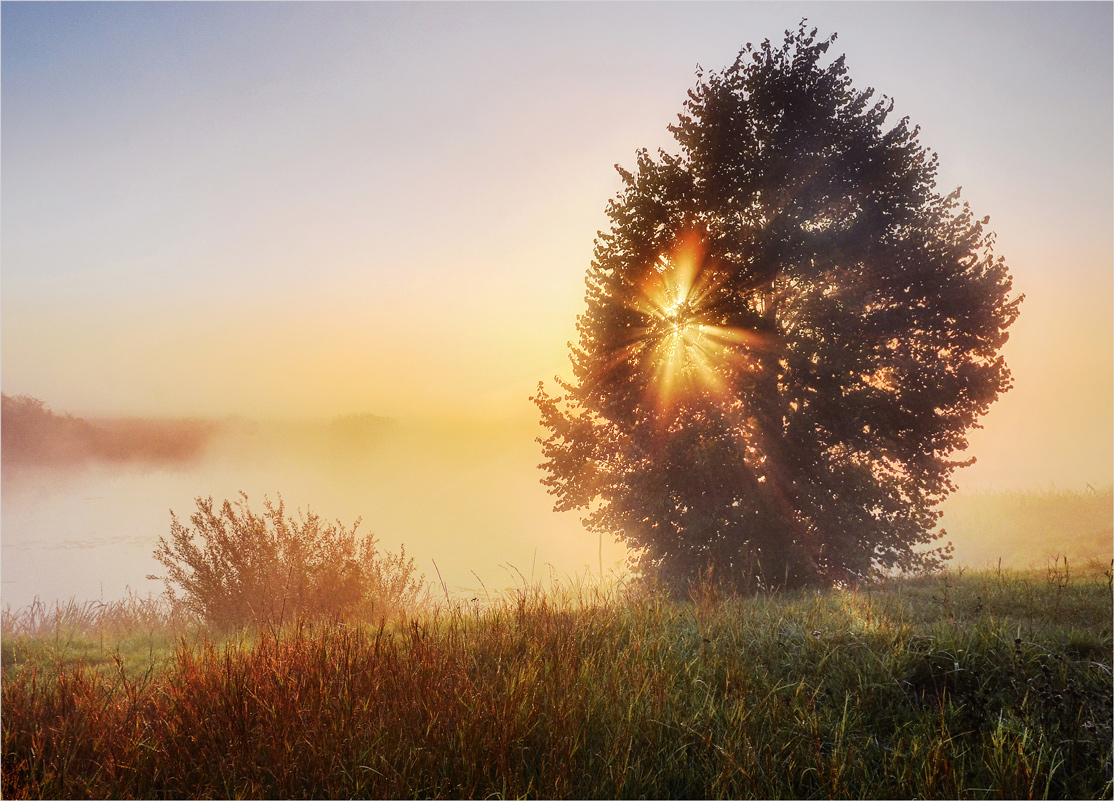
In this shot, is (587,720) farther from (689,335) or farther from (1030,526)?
(1030,526)

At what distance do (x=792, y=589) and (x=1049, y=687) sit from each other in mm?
7141

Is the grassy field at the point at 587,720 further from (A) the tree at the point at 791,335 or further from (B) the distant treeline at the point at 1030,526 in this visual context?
(B) the distant treeline at the point at 1030,526

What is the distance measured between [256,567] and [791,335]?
1158 cm

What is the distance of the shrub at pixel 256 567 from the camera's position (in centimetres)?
1238

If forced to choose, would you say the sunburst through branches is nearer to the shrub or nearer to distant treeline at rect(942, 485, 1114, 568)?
the shrub

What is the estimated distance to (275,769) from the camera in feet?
12.8

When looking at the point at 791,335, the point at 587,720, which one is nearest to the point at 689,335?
the point at 791,335

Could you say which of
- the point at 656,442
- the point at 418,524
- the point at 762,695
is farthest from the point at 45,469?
the point at 762,695

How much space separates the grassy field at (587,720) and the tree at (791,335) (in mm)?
5962

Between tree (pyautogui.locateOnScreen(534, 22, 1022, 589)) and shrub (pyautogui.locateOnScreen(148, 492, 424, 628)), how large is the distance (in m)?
6.10

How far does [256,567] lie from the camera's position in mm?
12586

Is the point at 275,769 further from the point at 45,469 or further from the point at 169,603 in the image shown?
the point at 45,469

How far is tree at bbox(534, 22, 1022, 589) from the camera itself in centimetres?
1205

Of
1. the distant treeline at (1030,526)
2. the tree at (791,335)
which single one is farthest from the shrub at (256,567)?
the distant treeline at (1030,526)
